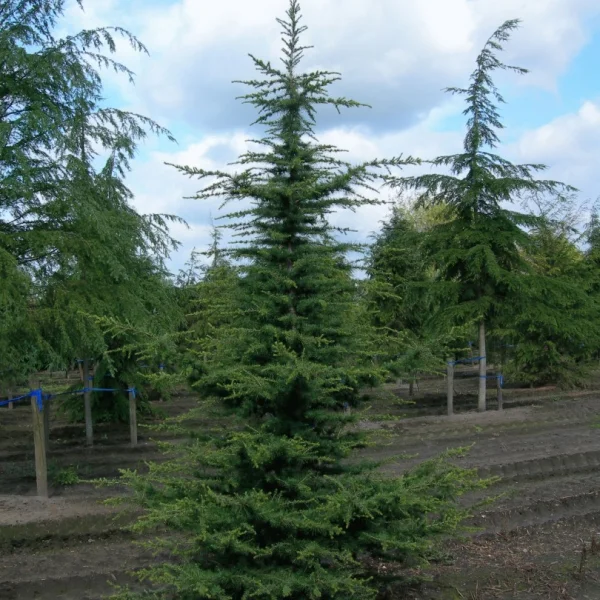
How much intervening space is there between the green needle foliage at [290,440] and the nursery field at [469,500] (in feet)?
1.49

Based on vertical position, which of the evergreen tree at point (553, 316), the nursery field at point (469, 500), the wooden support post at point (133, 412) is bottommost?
the nursery field at point (469, 500)

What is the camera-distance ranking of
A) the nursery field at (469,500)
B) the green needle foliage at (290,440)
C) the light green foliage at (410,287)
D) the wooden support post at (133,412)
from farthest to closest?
the light green foliage at (410,287), the wooden support post at (133,412), the nursery field at (469,500), the green needle foliage at (290,440)

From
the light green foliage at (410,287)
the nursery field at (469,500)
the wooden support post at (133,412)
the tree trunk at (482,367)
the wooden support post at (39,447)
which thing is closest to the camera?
the nursery field at (469,500)

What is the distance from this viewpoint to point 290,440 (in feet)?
14.1

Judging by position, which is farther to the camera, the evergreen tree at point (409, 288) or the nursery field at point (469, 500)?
the evergreen tree at point (409, 288)

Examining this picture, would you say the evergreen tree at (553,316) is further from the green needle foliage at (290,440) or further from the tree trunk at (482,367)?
the green needle foliage at (290,440)

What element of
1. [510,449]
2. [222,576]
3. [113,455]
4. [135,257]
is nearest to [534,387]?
[510,449]

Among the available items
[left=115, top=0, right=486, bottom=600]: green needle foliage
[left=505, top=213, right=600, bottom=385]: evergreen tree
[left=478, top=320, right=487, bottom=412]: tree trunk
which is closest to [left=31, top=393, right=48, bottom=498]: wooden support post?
[left=115, top=0, right=486, bottom=600]: green needle foliage

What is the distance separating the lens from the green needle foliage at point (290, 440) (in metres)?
4.19

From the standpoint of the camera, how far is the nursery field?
19.3 ft

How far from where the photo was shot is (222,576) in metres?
4.13

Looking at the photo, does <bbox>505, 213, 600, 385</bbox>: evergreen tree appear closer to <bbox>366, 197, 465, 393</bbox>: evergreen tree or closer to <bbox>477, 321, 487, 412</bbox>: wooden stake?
<bbox>477, 321, 487, 412</bbox>: wooden stake

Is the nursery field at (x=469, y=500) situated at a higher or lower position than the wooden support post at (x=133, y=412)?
lower

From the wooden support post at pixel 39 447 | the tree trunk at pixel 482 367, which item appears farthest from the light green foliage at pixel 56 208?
the tree trunk at pixel 482 367
